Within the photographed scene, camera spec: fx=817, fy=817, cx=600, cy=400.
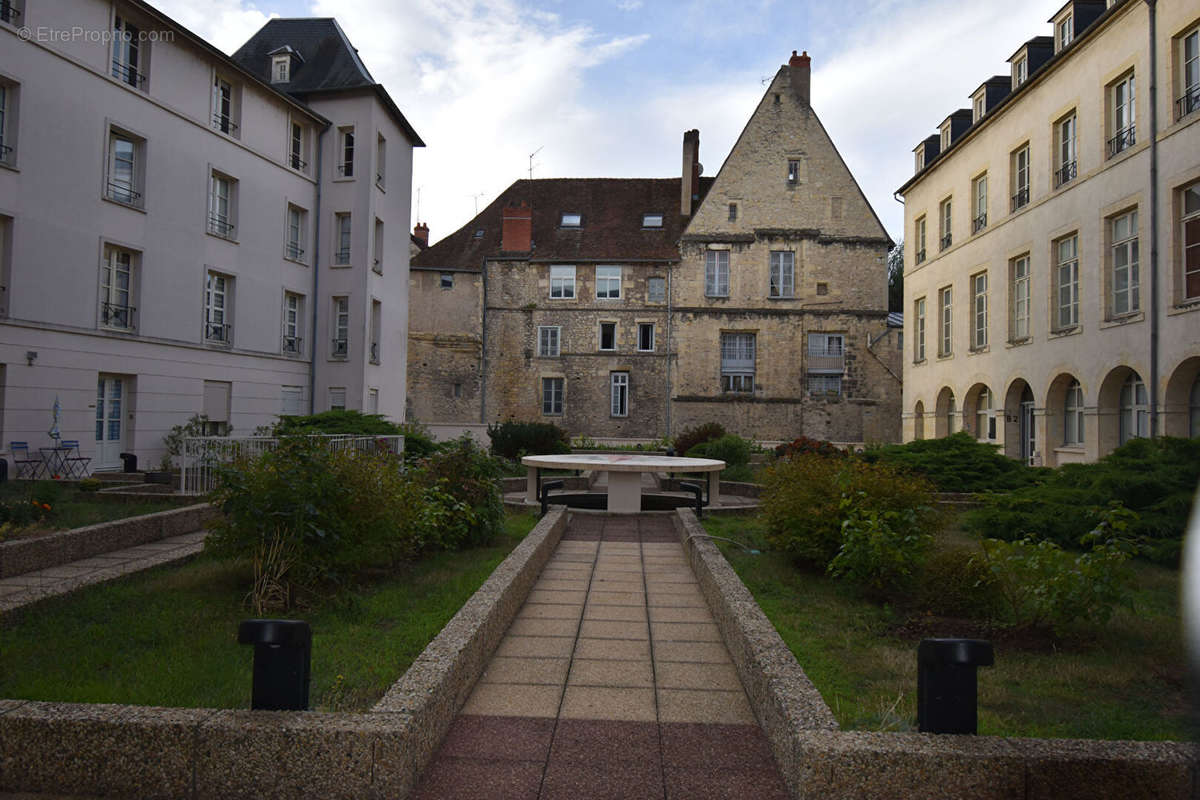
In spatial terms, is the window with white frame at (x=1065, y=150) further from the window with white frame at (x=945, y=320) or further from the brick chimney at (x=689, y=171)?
the brick chimney at (x=689, y=171)

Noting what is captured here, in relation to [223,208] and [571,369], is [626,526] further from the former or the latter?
[571,369]

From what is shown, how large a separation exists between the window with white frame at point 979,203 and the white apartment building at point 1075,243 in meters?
0.06

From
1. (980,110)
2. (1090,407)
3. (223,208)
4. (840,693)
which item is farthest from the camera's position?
(980,110)

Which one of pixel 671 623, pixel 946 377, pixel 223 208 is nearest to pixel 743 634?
pixel 671 623

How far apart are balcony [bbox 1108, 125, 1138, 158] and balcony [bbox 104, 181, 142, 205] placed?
21.0 meters

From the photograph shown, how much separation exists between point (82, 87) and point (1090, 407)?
21.9 m

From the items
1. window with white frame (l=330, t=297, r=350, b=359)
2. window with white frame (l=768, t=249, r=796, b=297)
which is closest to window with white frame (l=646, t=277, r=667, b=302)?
window with white frame (l=768, t=249, r=796, b=297)

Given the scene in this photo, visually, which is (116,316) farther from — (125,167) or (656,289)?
(656,289)

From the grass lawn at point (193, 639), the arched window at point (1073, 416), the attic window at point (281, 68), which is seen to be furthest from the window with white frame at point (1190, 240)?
the attic window at point (281, 68)

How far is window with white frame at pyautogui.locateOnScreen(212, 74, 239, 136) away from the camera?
20.8m

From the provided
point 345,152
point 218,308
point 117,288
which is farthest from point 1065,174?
point 117,288

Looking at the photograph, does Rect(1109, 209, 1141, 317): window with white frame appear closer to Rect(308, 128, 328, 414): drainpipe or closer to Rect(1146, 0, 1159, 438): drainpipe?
Rect(1146, 0, 1159, 438): drainpipe

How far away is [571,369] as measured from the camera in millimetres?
36625

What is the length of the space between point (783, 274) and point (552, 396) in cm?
1167
